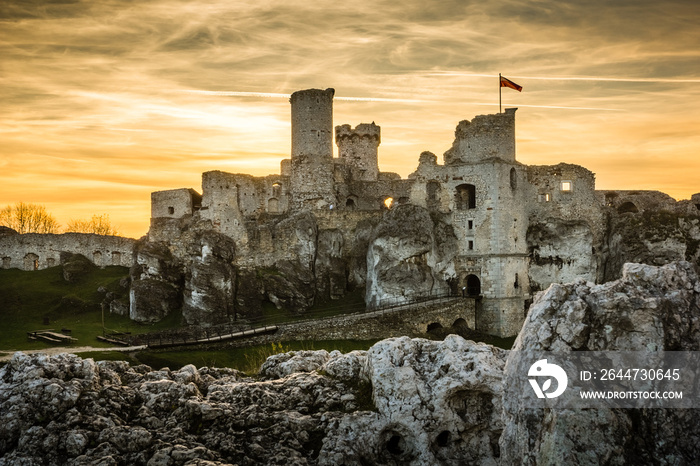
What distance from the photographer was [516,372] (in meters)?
13.3

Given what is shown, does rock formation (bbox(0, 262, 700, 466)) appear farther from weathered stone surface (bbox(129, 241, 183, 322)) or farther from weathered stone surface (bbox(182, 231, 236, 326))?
weathered stone surface (bbox(129, 241, 183, 322))

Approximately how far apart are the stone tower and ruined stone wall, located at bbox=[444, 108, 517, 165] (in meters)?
13.9

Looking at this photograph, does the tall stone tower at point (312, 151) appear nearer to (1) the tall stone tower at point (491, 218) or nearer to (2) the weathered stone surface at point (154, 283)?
(1) the tall stone tower at point (491, 218)

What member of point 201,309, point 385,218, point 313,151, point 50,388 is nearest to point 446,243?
point 385,218

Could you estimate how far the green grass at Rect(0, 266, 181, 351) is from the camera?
4103 centimetres

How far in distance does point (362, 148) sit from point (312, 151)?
10.2 m

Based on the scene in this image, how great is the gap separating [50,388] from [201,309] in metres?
28.5

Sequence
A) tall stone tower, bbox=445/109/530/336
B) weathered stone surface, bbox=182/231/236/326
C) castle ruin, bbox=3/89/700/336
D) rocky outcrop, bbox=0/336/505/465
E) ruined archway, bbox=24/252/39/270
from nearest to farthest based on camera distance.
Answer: rocky outcrop, bbox=0/336/505/465 < weathered stone surface, bbox=182/231/236/326 < castle ruin, bbox=3/89/700/336 < tall stone tower, bbox=445/109/530/336 < ruined archway, bbox=24/252/39/270

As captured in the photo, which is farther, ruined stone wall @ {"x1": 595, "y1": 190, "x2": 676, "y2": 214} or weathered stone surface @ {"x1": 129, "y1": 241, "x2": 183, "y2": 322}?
ruined stone wall @ {"x1": 595, "y1": 190, "x2": 676, "y2": 214}

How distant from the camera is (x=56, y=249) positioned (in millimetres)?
62906

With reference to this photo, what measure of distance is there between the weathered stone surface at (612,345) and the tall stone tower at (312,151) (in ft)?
146

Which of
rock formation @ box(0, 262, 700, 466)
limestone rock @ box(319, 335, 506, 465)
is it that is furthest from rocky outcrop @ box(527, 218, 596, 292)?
limestone rock @ box(319, 335, 506, 465)

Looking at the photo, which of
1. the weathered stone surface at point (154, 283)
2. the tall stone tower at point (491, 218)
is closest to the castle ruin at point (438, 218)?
the tall stone tower at point (491, 218)

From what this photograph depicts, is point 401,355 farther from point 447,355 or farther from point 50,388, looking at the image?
point 50,388
